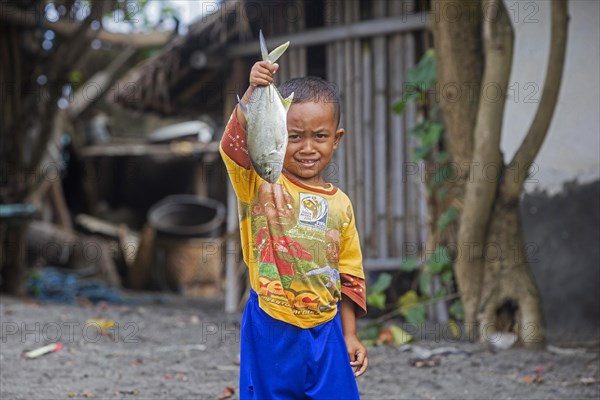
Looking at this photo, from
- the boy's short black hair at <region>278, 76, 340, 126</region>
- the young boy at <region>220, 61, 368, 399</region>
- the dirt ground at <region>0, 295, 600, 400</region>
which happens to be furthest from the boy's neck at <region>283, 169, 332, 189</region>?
the dirt ground at <region>0, 295, 600, 400</region>

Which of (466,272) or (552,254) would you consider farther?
(552,254)

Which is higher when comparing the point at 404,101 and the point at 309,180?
the point at 404,101

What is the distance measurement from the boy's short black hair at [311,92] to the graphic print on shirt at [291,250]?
0.91 feet

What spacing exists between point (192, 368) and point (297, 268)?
2.31 m

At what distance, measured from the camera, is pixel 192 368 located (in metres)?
4.38

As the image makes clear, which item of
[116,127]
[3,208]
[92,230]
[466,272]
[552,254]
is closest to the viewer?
[466,272]

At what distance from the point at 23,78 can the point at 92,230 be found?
5143 mm

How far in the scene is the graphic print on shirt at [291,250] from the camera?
7.49 feet

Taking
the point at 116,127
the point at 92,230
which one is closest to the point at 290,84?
the point at 92,230

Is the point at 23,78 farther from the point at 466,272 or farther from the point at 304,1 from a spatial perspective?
the point at 466,272

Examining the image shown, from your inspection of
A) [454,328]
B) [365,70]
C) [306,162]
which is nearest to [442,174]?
[454,328]

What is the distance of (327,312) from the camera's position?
233 centimetres

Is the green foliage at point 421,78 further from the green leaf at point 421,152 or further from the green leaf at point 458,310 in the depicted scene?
the green leaf at point 458,310

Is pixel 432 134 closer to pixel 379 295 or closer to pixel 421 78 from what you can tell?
pixel 421 78
